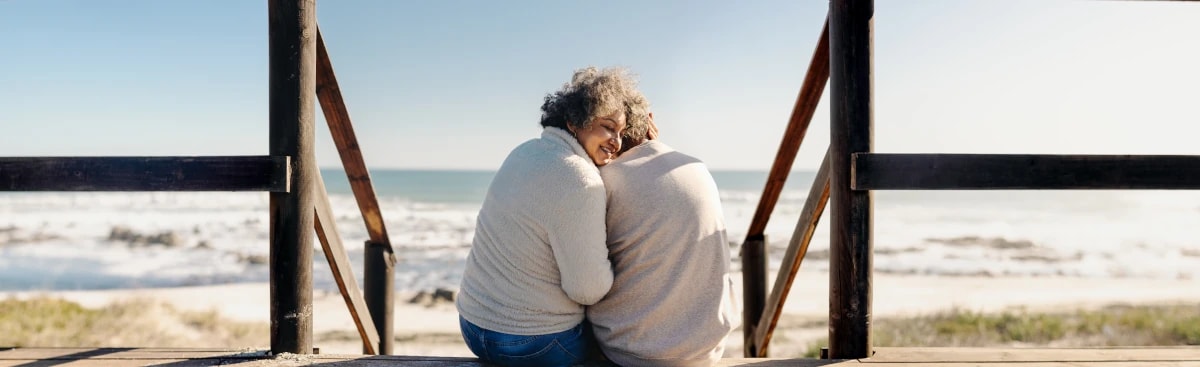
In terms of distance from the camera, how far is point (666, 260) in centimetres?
199

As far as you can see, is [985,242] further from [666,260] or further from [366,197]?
[666,260]

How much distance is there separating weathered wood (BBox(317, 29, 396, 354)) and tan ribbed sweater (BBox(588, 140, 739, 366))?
1.20 meters

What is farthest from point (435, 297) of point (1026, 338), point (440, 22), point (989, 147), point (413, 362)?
point (989, 147)

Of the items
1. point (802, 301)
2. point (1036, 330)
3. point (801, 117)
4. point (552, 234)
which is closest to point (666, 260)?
point (552, 234)

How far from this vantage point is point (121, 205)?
68.7ft

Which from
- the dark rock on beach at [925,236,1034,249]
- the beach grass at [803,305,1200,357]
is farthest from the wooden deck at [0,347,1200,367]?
the dark rock on beach at [925,236,1034,249]

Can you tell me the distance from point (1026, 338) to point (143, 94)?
4111 cm

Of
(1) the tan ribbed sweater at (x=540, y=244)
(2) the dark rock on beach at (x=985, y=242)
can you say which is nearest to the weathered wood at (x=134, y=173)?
(1) the tan ribbed sweater at (x=540, y=244)

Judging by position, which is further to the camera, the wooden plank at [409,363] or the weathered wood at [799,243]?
the weathered wood at [799,243]

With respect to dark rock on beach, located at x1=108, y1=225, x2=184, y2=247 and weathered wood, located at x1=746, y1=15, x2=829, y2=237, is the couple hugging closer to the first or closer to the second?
weathered wood, located at x1=746, y1=15, x2=829, y2=237

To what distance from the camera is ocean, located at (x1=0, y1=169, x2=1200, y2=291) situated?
13.6m

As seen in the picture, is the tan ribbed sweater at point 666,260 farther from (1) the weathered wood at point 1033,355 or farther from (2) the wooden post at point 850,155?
(1) the weathered wood at point 1033,355

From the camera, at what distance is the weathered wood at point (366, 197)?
2.62m

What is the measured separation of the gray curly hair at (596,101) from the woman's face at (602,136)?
0.02 m
